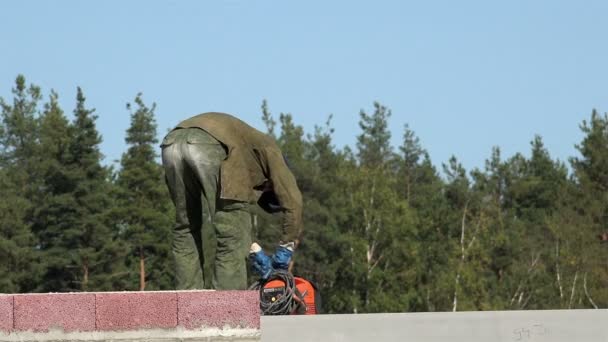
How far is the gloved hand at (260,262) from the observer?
11.9 metres

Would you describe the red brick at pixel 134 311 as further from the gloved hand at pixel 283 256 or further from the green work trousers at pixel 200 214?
the gloved hand at pixel 283 256

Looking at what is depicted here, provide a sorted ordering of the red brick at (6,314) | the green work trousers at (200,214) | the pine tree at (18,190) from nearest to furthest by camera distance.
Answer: the red brick at (6,314) < the green work trousers at (200,214) < the pine tree at (18,190)

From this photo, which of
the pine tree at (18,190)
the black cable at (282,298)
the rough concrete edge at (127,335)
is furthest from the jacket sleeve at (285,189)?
the pine tree at (18,190)

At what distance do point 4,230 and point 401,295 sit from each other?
19.5 metres

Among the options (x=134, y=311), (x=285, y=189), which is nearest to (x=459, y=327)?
(x=285, y=189)

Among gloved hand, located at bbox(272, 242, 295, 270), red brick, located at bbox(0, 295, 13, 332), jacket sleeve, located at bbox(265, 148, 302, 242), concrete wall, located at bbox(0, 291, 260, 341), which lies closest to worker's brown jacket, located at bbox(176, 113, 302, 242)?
jacket sleeve, located at bbox(265, 148, 302, 242)

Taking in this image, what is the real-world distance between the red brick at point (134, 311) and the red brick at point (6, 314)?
56 centimetres

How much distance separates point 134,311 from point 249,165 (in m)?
2.19

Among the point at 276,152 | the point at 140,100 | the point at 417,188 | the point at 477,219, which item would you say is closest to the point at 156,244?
the point at 140,100

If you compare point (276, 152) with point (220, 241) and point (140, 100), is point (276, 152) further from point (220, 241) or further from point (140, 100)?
point (140, 100)

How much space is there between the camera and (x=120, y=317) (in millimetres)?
9211

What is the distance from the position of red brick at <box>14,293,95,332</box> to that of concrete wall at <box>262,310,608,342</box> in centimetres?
148

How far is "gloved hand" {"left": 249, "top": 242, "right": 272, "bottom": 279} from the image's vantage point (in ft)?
38.9

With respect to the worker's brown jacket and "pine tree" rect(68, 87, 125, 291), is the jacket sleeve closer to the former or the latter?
the worker's brown jacket
